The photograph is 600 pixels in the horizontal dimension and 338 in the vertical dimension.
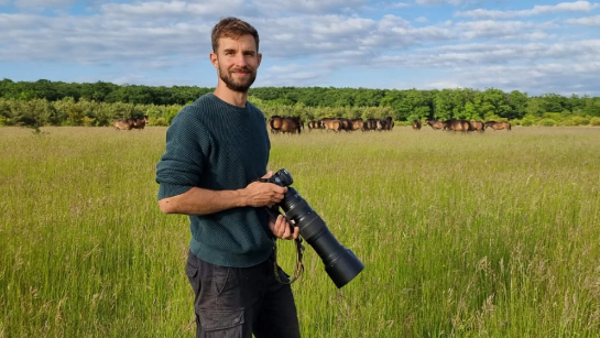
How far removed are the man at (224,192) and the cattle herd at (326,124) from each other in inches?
1090

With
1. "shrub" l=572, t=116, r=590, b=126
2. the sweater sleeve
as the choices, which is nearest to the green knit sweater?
the sweater sleeve

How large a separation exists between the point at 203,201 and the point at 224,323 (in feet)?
1.74

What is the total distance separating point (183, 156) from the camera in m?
1.80

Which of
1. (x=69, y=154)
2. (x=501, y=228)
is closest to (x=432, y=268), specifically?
(x=501, y=228)

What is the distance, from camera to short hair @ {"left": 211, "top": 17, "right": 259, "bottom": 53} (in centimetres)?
190

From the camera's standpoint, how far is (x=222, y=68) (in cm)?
192

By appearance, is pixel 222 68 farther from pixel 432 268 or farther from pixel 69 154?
pixel 69 154

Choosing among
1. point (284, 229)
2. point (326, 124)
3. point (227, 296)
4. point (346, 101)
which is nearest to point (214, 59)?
point (284, 229)

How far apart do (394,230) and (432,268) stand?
94 centimetres

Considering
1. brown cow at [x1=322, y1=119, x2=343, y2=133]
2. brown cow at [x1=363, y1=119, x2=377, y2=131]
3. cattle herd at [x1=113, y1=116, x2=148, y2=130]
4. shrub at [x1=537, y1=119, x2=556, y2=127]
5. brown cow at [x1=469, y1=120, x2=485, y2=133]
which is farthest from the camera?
shrub at [x1=537, y1=119, x2=556, y2=127]

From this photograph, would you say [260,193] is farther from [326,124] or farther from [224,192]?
[326,124]

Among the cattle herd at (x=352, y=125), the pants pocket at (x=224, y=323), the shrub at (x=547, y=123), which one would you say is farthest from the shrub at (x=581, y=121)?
the pants pocket at (x=224, y=323)

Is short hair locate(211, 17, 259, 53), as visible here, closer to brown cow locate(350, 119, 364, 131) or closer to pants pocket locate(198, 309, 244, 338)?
pants pocket locate(198, 309, 244, 338)

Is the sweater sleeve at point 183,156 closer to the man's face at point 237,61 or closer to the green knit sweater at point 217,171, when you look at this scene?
the green knit sweater at point 217,171
